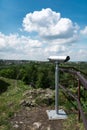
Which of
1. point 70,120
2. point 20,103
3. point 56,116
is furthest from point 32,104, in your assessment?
point 70,120

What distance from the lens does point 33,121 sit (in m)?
3.58

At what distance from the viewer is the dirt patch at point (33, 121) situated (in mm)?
3338

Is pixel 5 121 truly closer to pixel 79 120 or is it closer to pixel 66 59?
pixel 79 120

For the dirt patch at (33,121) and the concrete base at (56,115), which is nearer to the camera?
the dirt patch at (33,121)

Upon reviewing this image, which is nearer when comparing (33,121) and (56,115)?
(33,121)

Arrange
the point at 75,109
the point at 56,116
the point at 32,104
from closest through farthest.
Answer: the point at 56,116 < the point at 75,109 < the point at 32,104

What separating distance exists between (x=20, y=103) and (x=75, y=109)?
124 cm

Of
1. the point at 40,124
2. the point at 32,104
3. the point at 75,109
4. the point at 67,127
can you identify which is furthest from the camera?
the point at 32,104

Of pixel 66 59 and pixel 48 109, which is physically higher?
pixel 66 59

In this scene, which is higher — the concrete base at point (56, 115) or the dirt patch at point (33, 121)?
the concrete base at point (56, 115)

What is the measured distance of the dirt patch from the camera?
11.0ft

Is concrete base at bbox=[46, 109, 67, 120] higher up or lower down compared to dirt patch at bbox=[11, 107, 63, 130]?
higher up

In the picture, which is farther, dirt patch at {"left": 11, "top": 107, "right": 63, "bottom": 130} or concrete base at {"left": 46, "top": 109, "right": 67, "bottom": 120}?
concrete base at {"left": 46, "top": 109, "right": 67, "bottom": 120}

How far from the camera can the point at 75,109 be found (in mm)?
3961
